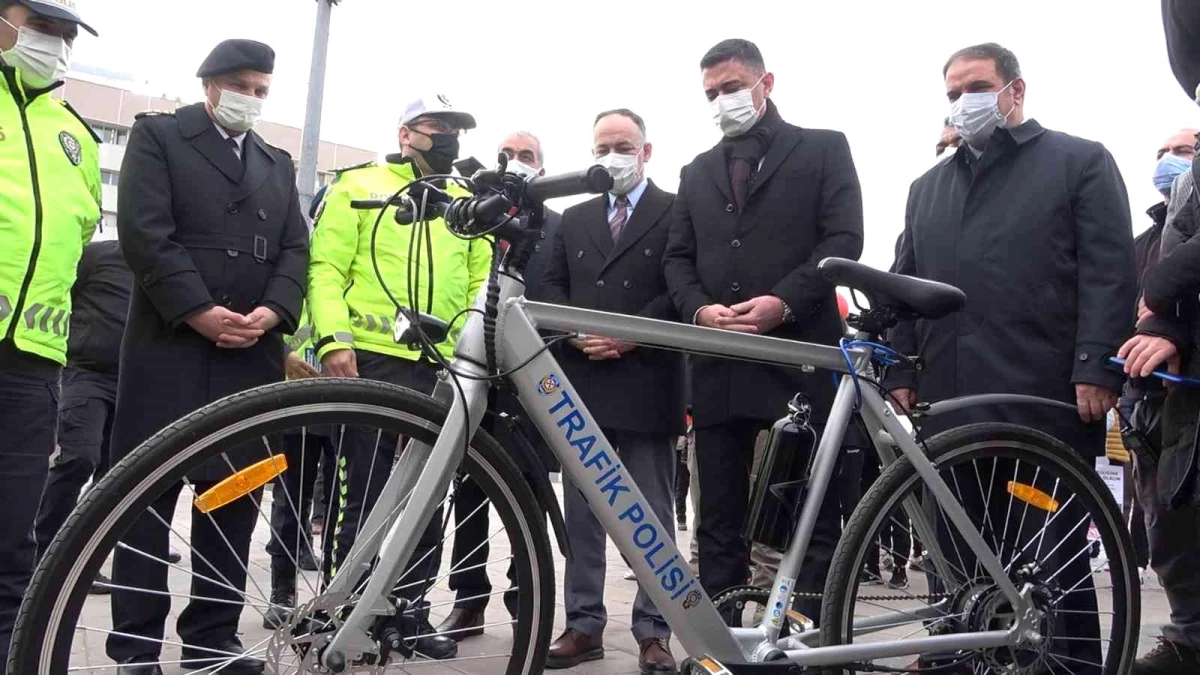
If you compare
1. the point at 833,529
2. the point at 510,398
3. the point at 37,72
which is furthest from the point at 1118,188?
the point at 37,72

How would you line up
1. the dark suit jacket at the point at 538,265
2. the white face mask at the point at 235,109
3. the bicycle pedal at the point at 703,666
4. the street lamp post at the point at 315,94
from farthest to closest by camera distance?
the street lamp post at the point at 315,94 → the dark suit jacket at the point at 538,265 → the white face mask at the point at 235,109 → the bicycle pedal at the point at 703,666

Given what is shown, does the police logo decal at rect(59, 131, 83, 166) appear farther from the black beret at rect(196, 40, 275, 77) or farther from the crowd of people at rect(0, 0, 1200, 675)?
the black beret at rect(196, 40, 275, 77)

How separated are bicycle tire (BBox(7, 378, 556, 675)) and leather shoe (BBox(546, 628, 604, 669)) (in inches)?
54.8

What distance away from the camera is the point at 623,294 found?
4000 mm

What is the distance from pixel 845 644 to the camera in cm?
270

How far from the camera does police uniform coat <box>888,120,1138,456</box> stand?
321 cm

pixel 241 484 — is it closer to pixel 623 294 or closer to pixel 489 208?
pixel 489 208

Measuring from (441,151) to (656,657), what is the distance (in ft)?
7.01

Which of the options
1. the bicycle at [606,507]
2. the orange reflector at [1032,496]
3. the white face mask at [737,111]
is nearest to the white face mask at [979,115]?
the white face mask at [737,111]

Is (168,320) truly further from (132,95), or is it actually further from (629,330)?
(132,95)

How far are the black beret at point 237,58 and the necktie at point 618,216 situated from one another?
4.78ft

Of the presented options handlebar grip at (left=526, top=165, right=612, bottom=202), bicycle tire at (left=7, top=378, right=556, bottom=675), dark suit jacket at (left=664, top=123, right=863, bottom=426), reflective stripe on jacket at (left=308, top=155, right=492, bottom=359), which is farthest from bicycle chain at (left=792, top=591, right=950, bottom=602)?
reflective stripe on jacket at (left=308, top=155, right=492, bottom=359)

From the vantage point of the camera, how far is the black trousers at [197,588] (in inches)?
92.8

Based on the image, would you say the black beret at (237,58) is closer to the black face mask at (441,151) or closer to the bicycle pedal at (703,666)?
the black face mask at (441,151)
